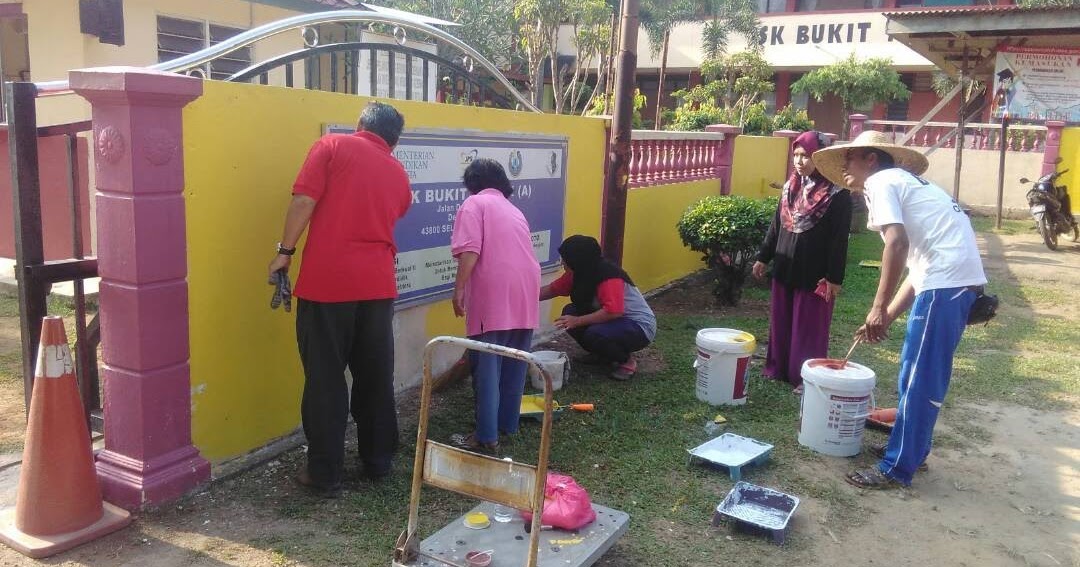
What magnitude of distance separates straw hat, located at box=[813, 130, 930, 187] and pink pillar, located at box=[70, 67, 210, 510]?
9.98 ft

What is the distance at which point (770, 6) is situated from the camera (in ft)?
96.0

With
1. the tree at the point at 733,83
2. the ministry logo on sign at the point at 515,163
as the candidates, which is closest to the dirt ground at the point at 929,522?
the ministry logo on sign at the point at 515,163

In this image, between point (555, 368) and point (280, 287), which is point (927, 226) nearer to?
point (555, 368)

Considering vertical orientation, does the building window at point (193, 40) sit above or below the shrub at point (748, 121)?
above

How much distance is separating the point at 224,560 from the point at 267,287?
1281 millimetres

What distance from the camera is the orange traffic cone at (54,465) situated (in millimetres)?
3123

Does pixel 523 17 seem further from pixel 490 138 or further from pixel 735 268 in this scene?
pixel 490 138

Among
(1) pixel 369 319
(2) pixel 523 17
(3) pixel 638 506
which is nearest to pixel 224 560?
(1) pixel 369 319

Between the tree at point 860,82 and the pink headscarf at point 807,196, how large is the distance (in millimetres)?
20230

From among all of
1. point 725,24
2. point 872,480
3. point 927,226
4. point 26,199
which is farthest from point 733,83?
point 26,199

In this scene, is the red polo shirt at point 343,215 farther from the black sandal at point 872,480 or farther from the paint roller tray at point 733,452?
the black sandal at point 872,480

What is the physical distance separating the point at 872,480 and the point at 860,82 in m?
22.0

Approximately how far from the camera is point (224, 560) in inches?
121

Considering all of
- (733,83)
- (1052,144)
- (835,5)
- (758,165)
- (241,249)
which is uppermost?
(835,5)
